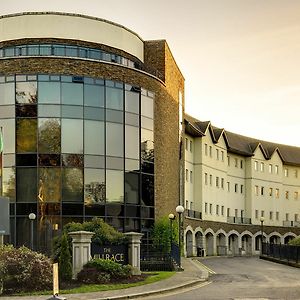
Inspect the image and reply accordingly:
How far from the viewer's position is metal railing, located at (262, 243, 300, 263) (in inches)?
1594

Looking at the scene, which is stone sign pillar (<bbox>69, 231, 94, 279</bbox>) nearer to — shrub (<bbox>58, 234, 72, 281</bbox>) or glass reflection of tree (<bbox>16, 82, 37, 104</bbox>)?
shrub (<bbox>58, 234, 72, 281</bbox>)

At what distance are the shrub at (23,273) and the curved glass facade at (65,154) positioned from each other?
47.9 ft

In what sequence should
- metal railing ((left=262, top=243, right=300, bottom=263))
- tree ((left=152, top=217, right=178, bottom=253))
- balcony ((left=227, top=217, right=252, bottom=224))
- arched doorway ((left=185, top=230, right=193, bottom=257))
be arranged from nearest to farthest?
1. metal railing ((left=262, top=243, right=300, bottom=263))
2. tree ((left=152, top=217, right=178, bottom=253))
3. arched doorway ((left=185, top=230, right=193, bottom=257))
4. balcony ((left=227, top=217, right=252, bottom=224))

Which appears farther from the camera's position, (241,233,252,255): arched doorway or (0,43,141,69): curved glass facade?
(241,233,252,255): arched doorway

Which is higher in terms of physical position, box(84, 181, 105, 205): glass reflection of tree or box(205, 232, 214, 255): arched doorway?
box(84, 181, 105, 205): glass reflection of tree

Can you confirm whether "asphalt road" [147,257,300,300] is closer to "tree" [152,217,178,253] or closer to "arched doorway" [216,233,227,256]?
"tree" [152,217,178,253]

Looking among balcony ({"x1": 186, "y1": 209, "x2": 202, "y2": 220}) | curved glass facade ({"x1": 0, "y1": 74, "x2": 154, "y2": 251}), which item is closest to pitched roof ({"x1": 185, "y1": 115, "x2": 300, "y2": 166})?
balcony ({"x1": 186, "y1": 209, "x2": 202, "y2": 220})

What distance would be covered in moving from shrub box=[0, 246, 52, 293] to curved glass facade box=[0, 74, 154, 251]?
1459 cm

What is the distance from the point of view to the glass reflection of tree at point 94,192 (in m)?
40.2

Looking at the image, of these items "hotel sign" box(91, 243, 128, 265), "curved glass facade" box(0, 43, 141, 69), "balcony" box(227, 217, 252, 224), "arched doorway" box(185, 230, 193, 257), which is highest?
"curved glass facade" box(0, 43, 141, 69)

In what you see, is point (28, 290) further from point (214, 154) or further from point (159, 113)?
point (214, 154)

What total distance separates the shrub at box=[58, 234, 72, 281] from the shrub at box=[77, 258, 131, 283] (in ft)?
1.53

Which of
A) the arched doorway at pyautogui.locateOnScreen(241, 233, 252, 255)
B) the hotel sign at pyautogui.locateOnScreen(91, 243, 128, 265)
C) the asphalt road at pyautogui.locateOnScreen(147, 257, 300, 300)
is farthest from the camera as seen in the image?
the arched doorway at pyautogui.locateOnScreen(241, 233, 252, 255)

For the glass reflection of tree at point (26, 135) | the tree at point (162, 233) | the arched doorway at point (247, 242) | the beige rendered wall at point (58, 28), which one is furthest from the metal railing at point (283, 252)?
the arched doorway at point (247, 242)
